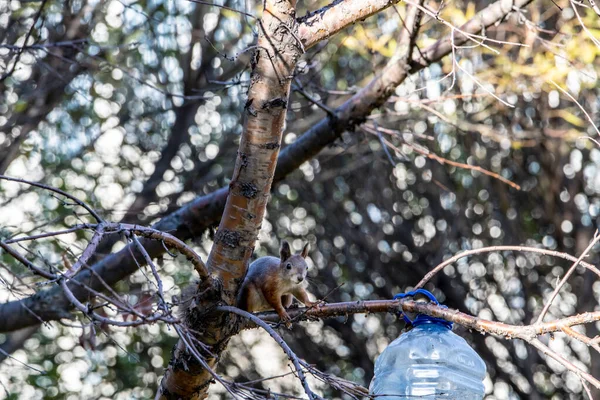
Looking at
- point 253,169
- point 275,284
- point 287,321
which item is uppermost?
point 253,169

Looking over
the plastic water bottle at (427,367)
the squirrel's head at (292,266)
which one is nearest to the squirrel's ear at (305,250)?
the squirrel's head at (292,266)

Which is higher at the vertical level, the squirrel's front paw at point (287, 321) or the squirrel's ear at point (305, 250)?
the squirrel's ear at point (305, 250)

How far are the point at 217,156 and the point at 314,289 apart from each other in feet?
4.43

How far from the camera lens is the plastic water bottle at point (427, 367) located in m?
2.52

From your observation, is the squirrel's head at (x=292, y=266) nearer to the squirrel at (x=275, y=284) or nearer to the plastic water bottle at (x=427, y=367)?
the squirrel at (x=275, y=284)

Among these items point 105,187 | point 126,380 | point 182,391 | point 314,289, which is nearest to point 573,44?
point 182,391

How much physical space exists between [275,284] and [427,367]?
2.44ft

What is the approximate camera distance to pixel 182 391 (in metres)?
2.62

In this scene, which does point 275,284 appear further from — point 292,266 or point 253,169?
point 253,169

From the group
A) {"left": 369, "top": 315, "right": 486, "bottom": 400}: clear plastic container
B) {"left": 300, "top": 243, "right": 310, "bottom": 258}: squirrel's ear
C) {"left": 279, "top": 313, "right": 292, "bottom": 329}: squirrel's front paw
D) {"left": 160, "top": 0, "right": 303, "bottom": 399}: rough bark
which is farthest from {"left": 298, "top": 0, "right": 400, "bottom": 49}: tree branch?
{"left": 300, "top": 243, "right": 310, "bottom": 258}: squirrel's ear

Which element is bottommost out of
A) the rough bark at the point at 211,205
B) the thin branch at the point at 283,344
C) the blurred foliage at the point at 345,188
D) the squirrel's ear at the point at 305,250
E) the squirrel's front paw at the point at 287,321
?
the thin branch at the point at 283,344

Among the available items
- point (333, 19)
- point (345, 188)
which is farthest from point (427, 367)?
point (345, 188)

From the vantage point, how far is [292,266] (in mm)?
3338

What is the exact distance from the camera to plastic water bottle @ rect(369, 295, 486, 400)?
2.52m
